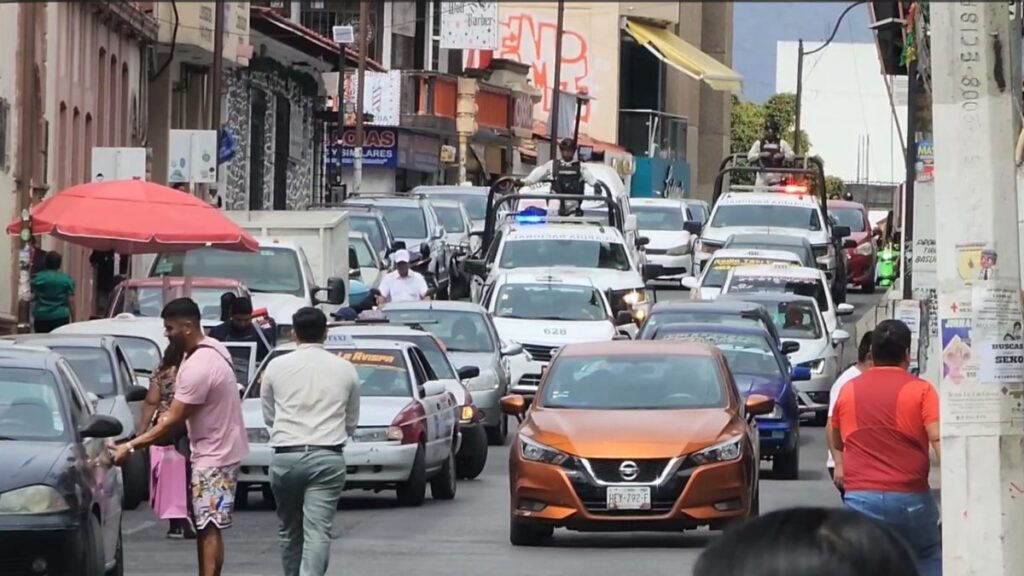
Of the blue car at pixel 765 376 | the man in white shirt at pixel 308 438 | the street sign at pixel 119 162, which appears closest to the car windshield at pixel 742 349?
the blue car at pixel 765 376

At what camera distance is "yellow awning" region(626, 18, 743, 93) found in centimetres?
6519

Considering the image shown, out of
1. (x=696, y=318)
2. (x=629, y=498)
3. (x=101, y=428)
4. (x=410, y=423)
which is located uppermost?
(x=696, y=318)

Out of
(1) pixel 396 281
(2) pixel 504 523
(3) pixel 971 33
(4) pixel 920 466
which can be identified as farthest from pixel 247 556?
(1) pixel 396 281

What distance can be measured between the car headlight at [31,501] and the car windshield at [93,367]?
593cm

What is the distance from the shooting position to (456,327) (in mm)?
26312

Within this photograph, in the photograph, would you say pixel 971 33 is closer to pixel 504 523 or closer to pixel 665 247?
pixel 504 523

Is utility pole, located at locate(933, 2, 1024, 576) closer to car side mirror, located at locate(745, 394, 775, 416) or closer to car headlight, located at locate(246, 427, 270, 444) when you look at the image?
car side mirror, located at locate(745, 394, 775, 416)

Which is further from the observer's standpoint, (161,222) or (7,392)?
(161,222)

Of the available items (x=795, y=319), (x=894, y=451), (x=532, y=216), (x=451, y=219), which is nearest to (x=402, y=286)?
(x=532, y=216)

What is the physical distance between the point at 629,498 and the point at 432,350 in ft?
23.9

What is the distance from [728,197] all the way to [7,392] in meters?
29.0

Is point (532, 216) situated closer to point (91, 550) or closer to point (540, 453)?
point (540, 453)

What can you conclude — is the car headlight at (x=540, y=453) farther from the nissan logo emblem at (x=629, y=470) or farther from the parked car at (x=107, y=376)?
the parked car at (x=107, y=376)

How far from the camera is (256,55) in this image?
4988cm
